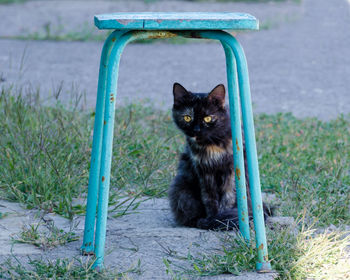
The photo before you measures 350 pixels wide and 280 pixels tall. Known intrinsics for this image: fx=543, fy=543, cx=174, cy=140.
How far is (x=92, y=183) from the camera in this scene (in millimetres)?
2734

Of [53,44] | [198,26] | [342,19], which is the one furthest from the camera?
[342,19]

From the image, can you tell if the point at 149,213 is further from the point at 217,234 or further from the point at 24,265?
the point at 24,265

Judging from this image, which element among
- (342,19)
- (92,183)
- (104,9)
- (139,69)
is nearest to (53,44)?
(139,69)

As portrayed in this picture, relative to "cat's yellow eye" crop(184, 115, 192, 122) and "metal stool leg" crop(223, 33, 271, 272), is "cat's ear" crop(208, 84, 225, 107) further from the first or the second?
"metal stool leg" crop(223, 33, 271, 272)

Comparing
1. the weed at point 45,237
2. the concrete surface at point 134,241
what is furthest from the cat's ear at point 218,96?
the weed at point 45,237

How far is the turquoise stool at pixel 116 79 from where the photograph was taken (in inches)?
93.1

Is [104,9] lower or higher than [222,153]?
higher

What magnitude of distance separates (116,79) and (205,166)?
98cm

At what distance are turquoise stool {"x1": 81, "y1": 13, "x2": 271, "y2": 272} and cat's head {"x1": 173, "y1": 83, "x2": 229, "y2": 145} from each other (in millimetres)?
501

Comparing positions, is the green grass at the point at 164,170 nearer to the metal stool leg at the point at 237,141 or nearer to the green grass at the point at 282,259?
the green grass at the point at 282,259

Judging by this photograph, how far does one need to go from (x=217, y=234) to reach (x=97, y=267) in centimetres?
76

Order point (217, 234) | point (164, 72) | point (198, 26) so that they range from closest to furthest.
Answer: point (198, 26)
point (217, 234)
point (164, 72)

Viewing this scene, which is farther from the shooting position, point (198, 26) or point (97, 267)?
point (97, 267)

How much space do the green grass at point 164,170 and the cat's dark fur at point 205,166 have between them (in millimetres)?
323
